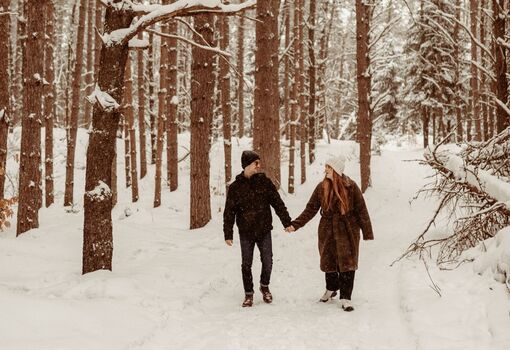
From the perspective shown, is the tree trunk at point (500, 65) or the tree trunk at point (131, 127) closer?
the tree trunk at point (500, 65)

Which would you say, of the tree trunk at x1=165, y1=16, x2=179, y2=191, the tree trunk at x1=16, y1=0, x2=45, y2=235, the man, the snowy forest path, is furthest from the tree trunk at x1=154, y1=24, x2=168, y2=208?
the man

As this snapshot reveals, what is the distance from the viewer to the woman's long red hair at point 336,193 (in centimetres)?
576

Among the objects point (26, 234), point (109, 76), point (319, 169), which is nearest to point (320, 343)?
point (109, 76)

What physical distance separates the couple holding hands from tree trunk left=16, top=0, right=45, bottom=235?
5.19m

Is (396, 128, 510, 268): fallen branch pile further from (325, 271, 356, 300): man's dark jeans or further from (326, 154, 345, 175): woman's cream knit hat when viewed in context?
(326, 154, 345, 175): woman's cream knit hat

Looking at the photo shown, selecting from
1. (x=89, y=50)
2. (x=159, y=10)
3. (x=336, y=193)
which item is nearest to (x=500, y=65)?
(x=336, y=193)

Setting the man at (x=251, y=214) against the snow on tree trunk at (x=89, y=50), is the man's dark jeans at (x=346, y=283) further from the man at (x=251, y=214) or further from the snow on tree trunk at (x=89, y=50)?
the snow on tree trunk at (x=89, y=50)

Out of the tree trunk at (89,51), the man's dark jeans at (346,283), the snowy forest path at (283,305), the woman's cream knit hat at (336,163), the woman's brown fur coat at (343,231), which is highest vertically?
the tree trunk at (89,51)

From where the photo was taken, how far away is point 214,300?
6.11 metres

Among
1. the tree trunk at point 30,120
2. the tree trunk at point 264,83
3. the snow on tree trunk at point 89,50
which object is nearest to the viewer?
the tree trunk at point 30,120

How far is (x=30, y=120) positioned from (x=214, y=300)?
573cm

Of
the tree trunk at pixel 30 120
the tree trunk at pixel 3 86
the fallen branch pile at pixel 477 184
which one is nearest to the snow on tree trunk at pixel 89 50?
the tree trunk at pixel 3 86

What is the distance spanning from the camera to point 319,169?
2175 centimetres

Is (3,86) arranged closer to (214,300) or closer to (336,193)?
(214,300)
